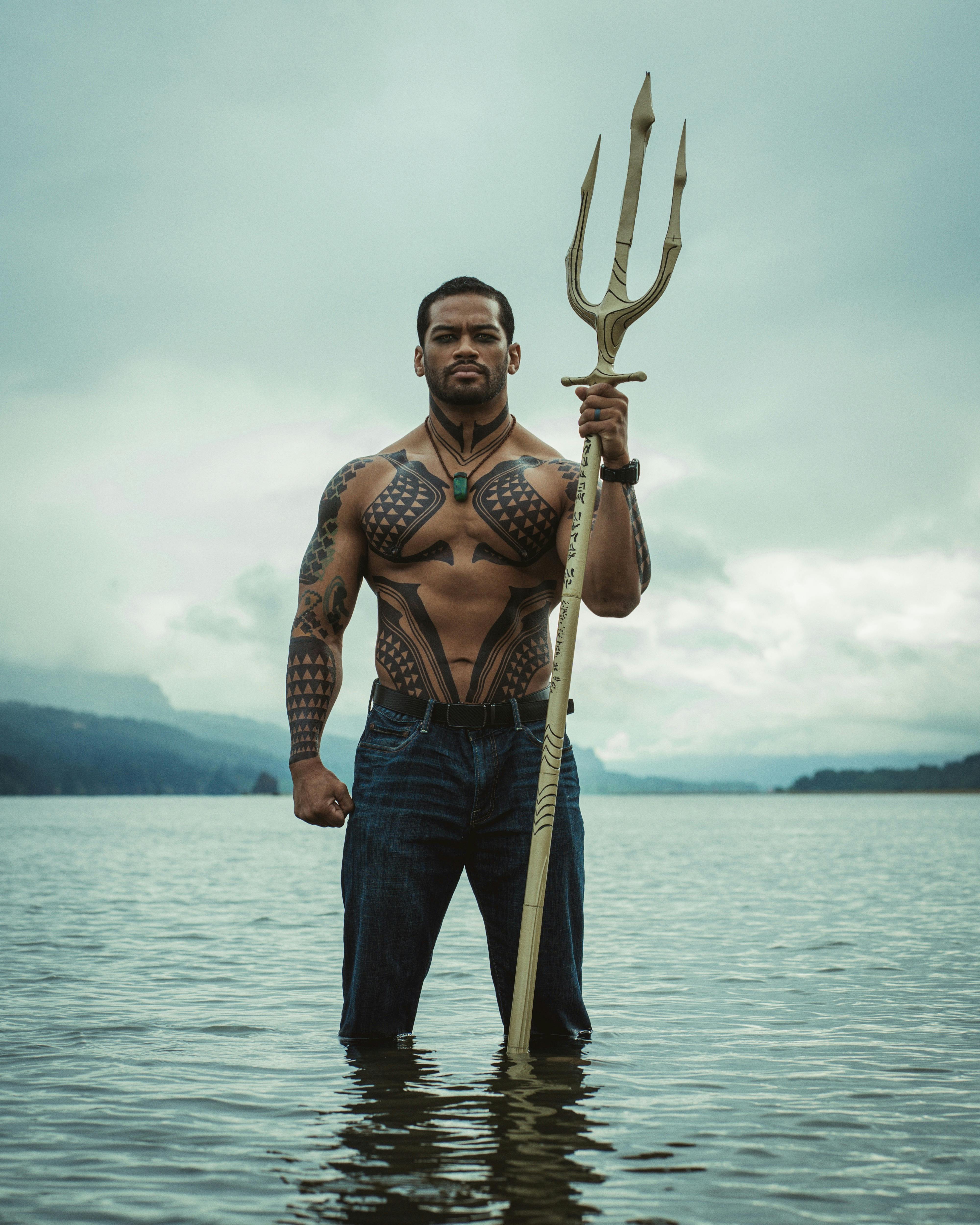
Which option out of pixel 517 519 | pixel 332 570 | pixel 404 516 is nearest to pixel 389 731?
pixel 332 570

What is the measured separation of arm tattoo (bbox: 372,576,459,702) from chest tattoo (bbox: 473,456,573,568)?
331 mm

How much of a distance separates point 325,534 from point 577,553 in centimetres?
123

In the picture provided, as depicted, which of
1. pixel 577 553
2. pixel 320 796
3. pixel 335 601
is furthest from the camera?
pixel 335 601

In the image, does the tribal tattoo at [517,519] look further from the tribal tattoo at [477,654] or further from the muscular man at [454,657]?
the tribal tattoo at [477,654]

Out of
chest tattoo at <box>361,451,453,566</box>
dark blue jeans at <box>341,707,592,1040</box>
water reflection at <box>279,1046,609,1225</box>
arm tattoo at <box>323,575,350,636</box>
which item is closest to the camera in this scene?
water reflection at <box>279,1046,609,1225</box>

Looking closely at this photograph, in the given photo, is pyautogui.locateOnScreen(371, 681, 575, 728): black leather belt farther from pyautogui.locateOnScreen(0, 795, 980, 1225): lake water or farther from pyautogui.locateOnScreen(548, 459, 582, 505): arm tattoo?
pyautogui.locateOnScreen(0, 795, 980, 1225): lake water

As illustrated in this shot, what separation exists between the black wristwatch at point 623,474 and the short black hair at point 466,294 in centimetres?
94

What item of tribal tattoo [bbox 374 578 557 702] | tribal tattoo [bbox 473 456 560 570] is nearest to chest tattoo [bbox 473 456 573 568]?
tribal tattoo [bbox 473 456 560 570]

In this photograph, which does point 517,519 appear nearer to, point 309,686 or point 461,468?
point 461,468

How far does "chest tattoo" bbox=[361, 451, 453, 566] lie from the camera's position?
199 inches

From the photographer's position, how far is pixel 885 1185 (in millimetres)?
3656

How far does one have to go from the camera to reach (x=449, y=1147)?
391 cm

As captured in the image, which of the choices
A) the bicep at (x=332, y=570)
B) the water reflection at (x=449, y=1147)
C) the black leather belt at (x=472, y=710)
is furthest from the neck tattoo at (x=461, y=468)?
the water reflection at (x=449, y=1147)

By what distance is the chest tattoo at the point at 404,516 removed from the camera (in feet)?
16.6
